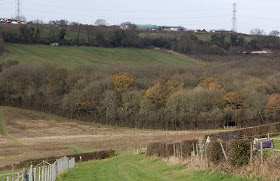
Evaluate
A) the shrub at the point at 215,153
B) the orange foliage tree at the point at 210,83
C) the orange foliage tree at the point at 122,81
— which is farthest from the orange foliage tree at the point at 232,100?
the shrub at the point at 215,153

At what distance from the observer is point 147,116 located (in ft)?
306

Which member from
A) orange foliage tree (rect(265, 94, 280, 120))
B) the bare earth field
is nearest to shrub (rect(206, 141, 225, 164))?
the bare earth field

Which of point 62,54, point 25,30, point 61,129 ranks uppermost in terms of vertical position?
point 25,30

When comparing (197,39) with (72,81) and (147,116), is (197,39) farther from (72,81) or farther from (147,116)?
(147,116)

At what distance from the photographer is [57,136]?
75375mm

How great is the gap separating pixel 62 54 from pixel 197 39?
65.1 m

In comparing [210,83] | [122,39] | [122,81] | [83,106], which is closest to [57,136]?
[83,106]

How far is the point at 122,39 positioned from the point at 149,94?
73625mm

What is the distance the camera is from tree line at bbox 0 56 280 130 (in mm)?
89188

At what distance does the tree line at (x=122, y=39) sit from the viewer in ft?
505

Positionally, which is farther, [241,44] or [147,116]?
[241,44]

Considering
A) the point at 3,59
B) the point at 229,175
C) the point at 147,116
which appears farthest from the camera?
the point at 3,59

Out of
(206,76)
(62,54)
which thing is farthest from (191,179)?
(62,54)

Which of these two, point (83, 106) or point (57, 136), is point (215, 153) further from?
point (83, 106)
